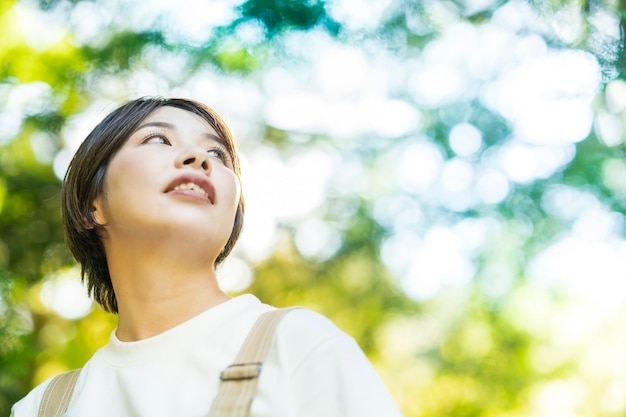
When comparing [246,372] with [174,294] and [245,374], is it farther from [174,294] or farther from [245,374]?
[174,294]

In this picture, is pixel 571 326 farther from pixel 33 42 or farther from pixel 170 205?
pixel 170 205

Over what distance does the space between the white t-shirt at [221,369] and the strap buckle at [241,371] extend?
0.04 ft

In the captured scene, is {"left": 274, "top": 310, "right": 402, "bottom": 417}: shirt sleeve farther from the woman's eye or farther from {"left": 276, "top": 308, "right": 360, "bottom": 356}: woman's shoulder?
the woman's eye

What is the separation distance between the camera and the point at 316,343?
94cm

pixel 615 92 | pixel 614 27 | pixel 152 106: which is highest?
pixel 614 27

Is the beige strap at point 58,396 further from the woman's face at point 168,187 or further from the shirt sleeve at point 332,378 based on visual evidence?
the shirt sleeve at point 332,378

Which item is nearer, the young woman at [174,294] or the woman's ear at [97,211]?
the young woman at [174,294]

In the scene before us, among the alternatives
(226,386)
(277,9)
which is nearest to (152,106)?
(226,386)

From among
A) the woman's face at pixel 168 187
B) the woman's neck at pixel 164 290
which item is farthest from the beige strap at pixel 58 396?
the woman's face at pixel 168 187

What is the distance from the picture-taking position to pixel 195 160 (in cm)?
120

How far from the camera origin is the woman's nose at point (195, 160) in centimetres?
119

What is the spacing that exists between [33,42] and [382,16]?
2479 millimetres

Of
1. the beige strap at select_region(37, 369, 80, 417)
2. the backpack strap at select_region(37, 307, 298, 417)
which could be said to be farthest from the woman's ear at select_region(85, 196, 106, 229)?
the backpack strap at select_region(37, 307, 298, 417)

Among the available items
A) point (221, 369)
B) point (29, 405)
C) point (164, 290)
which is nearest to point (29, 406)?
point (29, 405)
